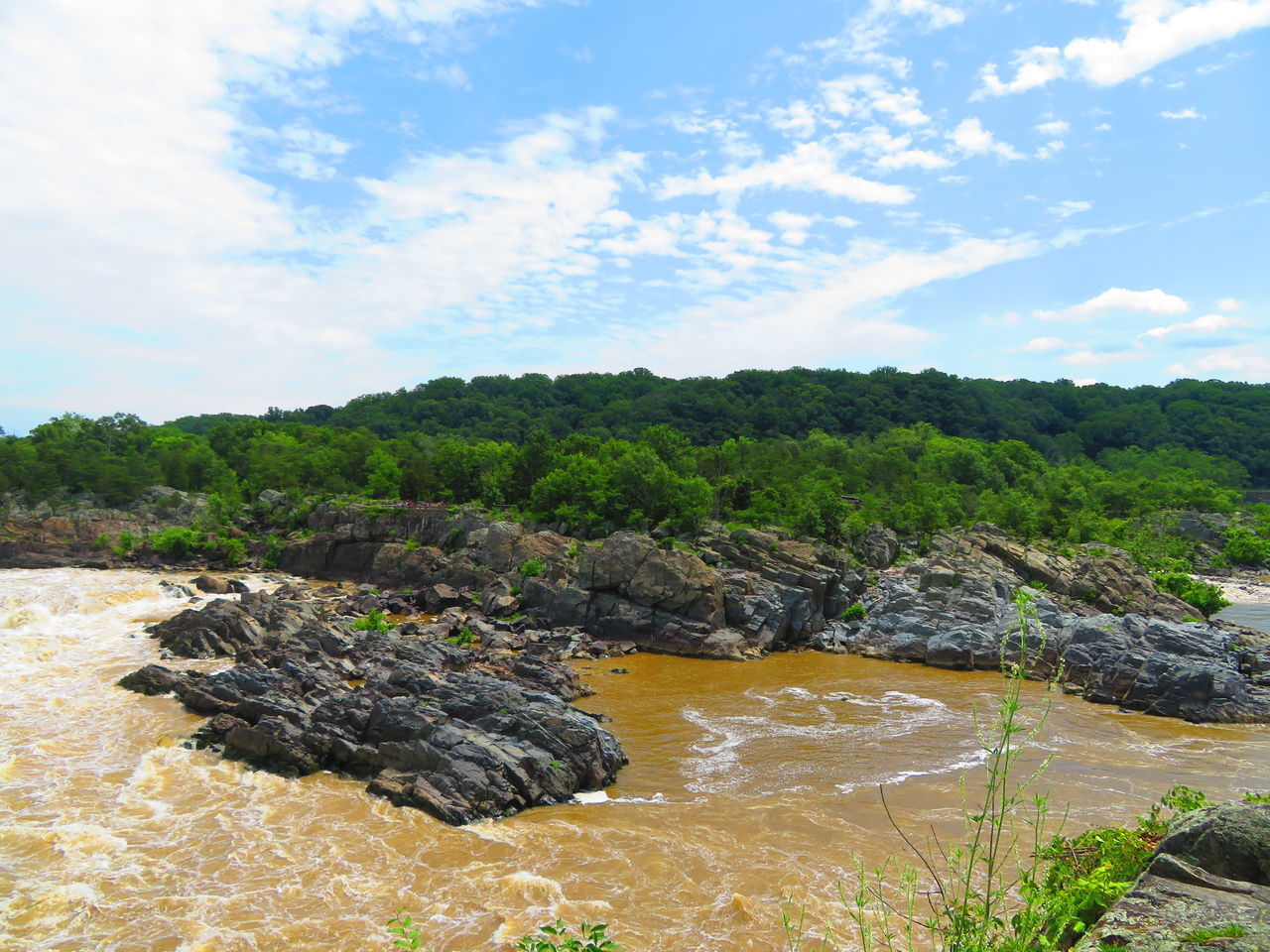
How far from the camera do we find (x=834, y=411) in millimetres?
128375

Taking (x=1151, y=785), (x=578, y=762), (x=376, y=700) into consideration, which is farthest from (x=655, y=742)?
(x=1151, y=785)

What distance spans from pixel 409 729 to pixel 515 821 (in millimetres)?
4097

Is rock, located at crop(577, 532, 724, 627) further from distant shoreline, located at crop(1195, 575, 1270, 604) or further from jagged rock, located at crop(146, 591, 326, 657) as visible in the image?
distant shoreline, located at crop(1195, 575, 1270, 604)

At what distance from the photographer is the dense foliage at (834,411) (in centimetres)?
12162

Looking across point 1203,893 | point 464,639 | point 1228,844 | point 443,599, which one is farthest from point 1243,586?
point 1203,893

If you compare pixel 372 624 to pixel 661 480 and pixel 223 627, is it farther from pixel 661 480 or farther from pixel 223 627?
pixel 661 480

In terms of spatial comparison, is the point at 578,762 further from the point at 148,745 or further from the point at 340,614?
the point at 340,614

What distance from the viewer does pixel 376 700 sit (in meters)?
21.6

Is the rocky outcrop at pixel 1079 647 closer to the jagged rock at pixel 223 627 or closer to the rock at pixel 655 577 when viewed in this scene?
the rock at pixel 655 577

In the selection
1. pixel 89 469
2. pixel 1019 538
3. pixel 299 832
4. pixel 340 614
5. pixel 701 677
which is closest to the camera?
pixel 299 832

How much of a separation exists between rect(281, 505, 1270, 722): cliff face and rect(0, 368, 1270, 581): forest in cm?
630

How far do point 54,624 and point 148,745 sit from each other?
17.6 m

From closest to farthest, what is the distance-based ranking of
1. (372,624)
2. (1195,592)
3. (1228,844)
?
(1228,844) → (372,624) → (1195,592)

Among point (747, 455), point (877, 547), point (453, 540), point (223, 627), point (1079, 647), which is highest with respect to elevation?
point (747, 455)
